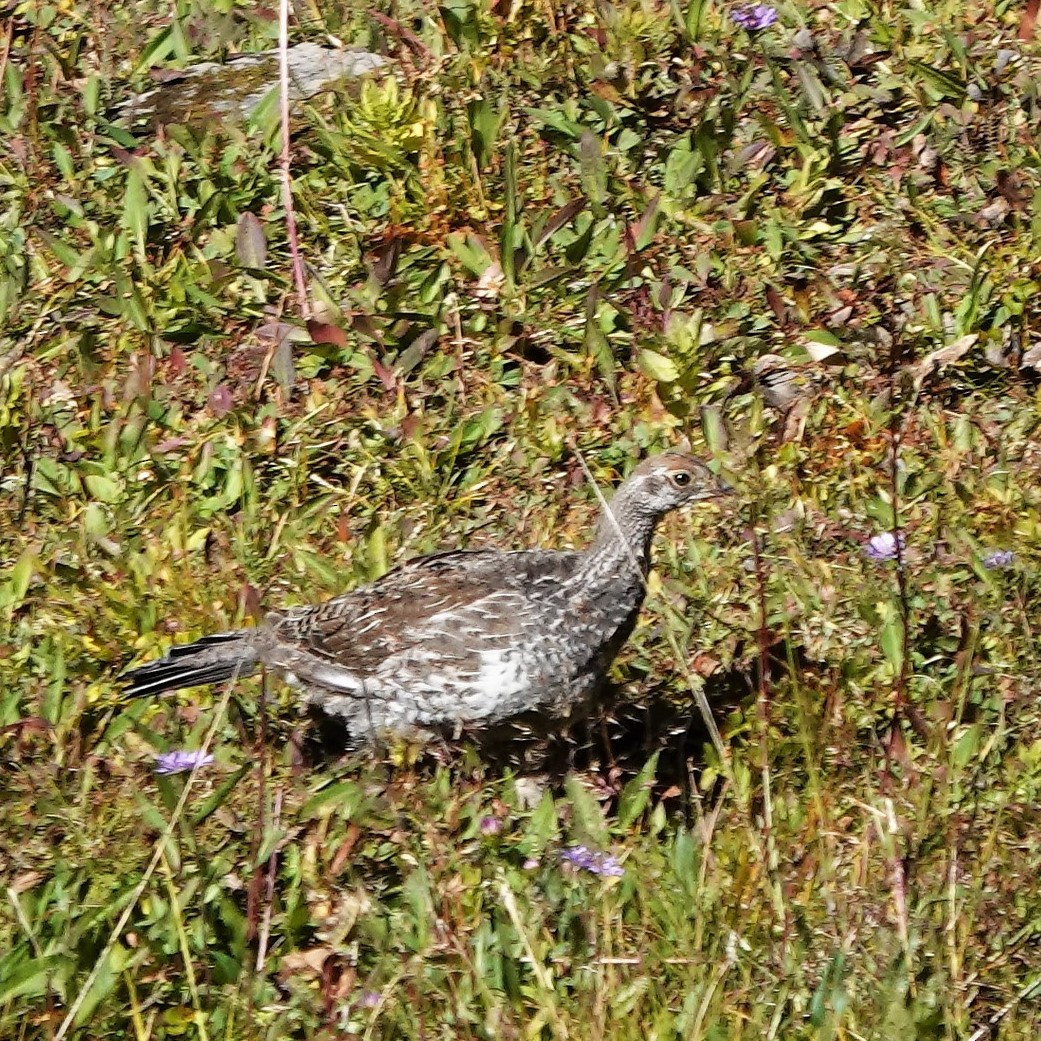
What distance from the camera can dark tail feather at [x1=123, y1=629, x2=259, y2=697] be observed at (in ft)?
21.4

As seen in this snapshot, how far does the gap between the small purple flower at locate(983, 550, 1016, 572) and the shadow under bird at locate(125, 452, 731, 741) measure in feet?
3.13

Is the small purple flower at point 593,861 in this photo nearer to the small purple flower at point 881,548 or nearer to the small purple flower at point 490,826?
the small purple flower at point 490,826

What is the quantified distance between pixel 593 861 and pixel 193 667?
200 centimetres

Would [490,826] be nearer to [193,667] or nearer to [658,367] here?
[193,667]

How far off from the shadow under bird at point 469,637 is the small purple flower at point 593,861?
119cm

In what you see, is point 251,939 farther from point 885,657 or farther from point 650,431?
point 650,431

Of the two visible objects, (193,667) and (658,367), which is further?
(658,367)

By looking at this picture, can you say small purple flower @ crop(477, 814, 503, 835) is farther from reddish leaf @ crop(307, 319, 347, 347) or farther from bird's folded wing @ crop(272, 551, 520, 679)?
reddish leaf @ crop(307, 319, 347, 347)

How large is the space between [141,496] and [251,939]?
9.40 ft

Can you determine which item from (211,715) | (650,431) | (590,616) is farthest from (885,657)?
(211,715)

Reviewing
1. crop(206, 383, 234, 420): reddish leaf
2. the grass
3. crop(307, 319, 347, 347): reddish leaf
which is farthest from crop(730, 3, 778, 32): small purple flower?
crop(206, 383, 234, 420): reddish leaf

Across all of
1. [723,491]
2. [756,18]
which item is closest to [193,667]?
[723,491]

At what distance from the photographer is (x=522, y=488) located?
25.4 ft

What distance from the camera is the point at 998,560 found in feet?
22.3
